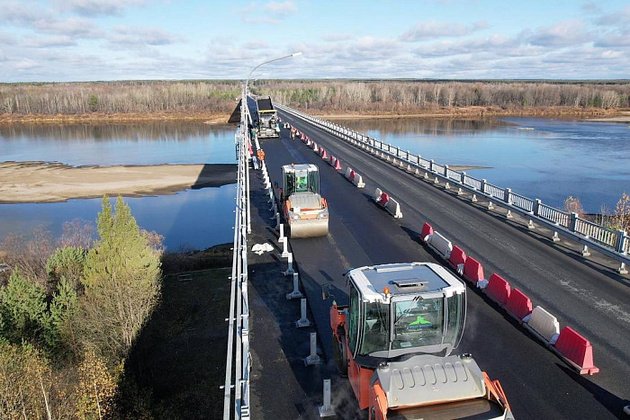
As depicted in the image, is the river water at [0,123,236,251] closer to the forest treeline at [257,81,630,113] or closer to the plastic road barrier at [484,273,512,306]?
the plastic road barrier at [484,273,512,306]

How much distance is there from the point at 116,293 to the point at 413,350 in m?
22.1

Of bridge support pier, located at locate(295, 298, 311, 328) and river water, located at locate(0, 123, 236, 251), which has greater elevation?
bridge support pier, located at locate(295, 298, 311, 328)

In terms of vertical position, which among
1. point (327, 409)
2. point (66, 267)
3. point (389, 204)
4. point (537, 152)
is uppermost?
point (389, 204)

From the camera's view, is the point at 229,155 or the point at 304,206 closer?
the point at 304,206

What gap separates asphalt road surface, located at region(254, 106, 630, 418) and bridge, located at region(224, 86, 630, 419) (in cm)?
4

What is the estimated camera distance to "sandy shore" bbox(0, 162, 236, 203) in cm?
6022

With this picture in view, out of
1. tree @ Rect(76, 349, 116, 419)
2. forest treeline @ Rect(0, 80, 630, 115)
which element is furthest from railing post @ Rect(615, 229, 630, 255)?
forest treeline @ Rect(0, 80, 630, 115)

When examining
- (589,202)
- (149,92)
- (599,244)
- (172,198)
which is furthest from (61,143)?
(599,244)

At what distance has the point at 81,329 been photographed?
26.8 meters

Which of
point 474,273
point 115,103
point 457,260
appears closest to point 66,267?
point 457,260

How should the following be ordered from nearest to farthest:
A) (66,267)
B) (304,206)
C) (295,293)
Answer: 1. (295,293)
2. (304,206)
3. (66,267)

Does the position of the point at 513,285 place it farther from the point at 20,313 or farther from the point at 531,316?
the point at 20,313

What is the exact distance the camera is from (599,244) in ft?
61.1


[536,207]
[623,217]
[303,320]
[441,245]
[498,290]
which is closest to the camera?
[303,320]
